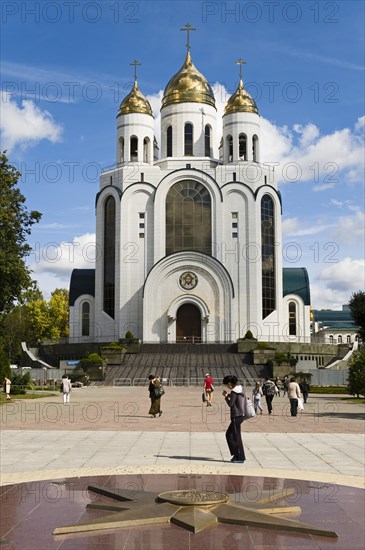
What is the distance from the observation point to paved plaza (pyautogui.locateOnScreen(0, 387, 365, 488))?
11820 millimetres

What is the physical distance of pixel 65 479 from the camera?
1075 cm

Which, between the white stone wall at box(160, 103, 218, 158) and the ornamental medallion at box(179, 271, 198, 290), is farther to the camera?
the white stone wall at box(160, 103, 218, 158)

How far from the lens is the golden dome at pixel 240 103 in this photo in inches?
2630

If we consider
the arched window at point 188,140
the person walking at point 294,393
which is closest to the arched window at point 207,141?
the arched window at point 188,140

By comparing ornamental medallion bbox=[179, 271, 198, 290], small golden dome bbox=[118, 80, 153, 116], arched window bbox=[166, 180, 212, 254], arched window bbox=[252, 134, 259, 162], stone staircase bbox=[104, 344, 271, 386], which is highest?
small golden dome bbox=[118, 80, 153, 116]

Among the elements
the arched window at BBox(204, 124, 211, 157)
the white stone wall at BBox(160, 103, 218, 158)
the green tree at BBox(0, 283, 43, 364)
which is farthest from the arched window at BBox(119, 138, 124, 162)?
the green tree at BBox(0, 283, 43, 364)

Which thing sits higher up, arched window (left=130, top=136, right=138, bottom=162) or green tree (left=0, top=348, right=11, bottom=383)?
arched window (left=130, top=136, right=138, bottom=162)

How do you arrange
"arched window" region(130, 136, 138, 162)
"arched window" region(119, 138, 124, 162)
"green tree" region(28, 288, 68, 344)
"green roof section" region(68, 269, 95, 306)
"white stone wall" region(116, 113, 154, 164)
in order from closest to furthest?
1. "white stone wall" region(116, 113, 154, 164)
2. "arched window" region(130, 136, 138, 162)
3. "arched window" region(119, 138, 124, 162)
4. "green roof section" region(68, 269, 95, 306)
5. "green tree" region(28, 288, 68, 344)

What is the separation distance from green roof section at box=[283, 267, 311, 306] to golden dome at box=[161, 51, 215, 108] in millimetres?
19685

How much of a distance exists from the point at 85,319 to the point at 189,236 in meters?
14.2

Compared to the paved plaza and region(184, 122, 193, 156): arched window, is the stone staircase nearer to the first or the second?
the paved plaza

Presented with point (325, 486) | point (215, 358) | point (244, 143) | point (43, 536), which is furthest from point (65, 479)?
point (244, 143)

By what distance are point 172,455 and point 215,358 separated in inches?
1535

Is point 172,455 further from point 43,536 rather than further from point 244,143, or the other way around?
point 244,143
